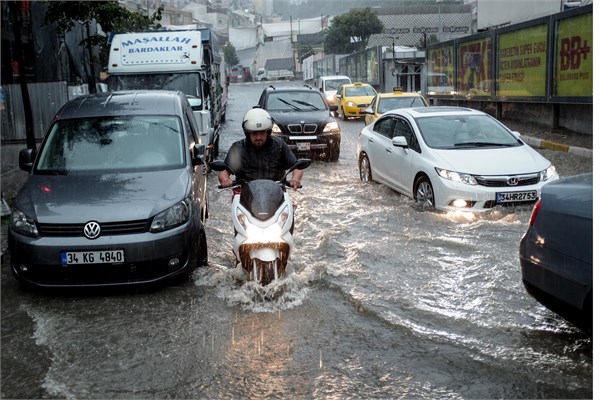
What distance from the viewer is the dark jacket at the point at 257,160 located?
6480 mm

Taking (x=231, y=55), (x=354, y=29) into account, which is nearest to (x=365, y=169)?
(x=354, y=29)

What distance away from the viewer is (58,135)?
24.2 ft

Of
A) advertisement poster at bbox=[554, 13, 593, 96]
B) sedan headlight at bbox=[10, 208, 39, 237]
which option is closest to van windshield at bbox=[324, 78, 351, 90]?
advertisement poster at bbox=[554, 13, 593, 96]

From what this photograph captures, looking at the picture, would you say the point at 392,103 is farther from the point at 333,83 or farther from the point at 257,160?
the point at 333,83

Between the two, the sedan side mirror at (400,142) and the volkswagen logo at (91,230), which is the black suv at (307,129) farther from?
the volkswagen logo at (91,230)

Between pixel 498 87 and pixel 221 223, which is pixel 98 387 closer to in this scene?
pixel 221 223

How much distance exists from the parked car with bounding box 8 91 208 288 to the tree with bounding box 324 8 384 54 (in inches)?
2717

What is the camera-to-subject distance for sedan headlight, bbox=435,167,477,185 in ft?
29.4

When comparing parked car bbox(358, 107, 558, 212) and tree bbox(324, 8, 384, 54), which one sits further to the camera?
tree bbox(324, 8, 384, 54)

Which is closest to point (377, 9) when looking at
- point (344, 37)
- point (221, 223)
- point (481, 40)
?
point (344, 37)

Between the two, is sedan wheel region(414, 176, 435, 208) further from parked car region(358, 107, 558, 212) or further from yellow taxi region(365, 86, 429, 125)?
yellow taxi region(365, 86, 429, 125)

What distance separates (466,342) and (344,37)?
74.0m

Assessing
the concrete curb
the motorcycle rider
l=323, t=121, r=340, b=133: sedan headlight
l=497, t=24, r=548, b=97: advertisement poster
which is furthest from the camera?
l=497, t=24, r=548, b=97: advertisement poster

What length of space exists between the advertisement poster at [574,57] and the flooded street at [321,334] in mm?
9253
